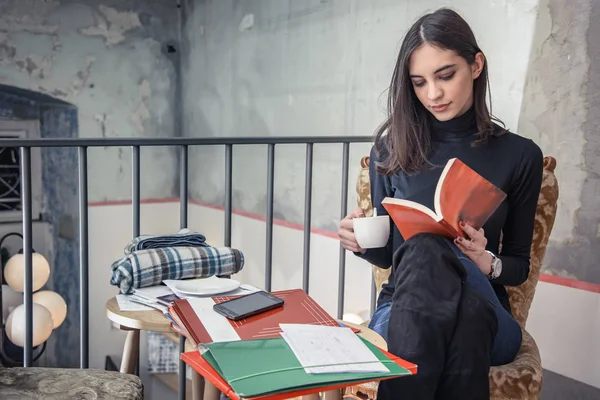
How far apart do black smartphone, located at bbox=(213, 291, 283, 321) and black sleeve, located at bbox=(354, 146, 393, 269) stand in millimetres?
383


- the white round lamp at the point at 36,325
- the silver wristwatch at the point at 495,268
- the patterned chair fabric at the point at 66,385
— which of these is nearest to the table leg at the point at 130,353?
the patterned chair fabric at the point at 66,385

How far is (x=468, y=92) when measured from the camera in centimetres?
137

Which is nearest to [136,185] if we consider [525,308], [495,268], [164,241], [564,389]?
[164,241]

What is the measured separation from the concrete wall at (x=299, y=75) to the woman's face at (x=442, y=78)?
1.07 m

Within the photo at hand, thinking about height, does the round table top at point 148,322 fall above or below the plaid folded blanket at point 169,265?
below

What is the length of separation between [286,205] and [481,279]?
2724 mm

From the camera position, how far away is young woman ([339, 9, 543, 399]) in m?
1.01

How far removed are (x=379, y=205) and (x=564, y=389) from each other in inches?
50.0

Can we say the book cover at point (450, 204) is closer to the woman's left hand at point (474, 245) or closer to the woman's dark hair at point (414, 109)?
the woman's left hand at point (474, 245)

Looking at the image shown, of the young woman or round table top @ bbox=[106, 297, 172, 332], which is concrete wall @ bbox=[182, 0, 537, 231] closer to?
the young woman

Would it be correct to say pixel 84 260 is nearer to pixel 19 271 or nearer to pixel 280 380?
pixel 280 380

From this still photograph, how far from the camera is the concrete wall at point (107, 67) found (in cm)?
444

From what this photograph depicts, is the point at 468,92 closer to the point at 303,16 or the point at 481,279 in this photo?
the point at 481,279

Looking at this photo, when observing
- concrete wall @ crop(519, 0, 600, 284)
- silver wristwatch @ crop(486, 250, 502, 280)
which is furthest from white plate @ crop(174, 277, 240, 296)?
concrete wall @ crop(519, 0, 600, 284)
